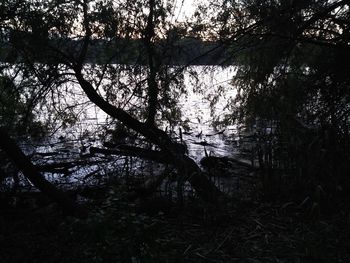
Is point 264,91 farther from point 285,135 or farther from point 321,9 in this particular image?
point 321,9

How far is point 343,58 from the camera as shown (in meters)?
6.02

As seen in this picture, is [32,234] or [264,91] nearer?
[32,234]

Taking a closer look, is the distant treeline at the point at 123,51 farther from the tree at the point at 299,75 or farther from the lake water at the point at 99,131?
the tree at the point at 299,75

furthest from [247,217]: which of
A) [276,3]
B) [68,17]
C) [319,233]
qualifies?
[68,17]

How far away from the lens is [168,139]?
710cm

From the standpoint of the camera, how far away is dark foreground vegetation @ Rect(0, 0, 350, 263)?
4195 millimetres

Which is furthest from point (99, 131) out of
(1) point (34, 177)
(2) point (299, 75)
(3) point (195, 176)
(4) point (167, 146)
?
(2) point (299, 75)

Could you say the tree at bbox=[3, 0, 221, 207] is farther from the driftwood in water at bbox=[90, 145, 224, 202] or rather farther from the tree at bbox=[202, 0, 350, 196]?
the tree at bbox=[202, 0, 350, 196]

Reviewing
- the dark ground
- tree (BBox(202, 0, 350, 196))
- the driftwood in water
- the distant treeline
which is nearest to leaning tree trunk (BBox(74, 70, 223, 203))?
the driftwood in water

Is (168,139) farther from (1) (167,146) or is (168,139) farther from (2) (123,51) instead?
(2) (123,51)

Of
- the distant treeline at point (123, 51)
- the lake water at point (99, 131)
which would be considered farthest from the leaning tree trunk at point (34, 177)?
the distant treeline at point (123, 51)

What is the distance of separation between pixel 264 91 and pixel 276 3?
1.45 metres

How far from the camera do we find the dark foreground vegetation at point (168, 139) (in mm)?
4195

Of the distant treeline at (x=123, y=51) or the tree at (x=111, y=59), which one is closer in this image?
the tree at (x=111, y=59)
